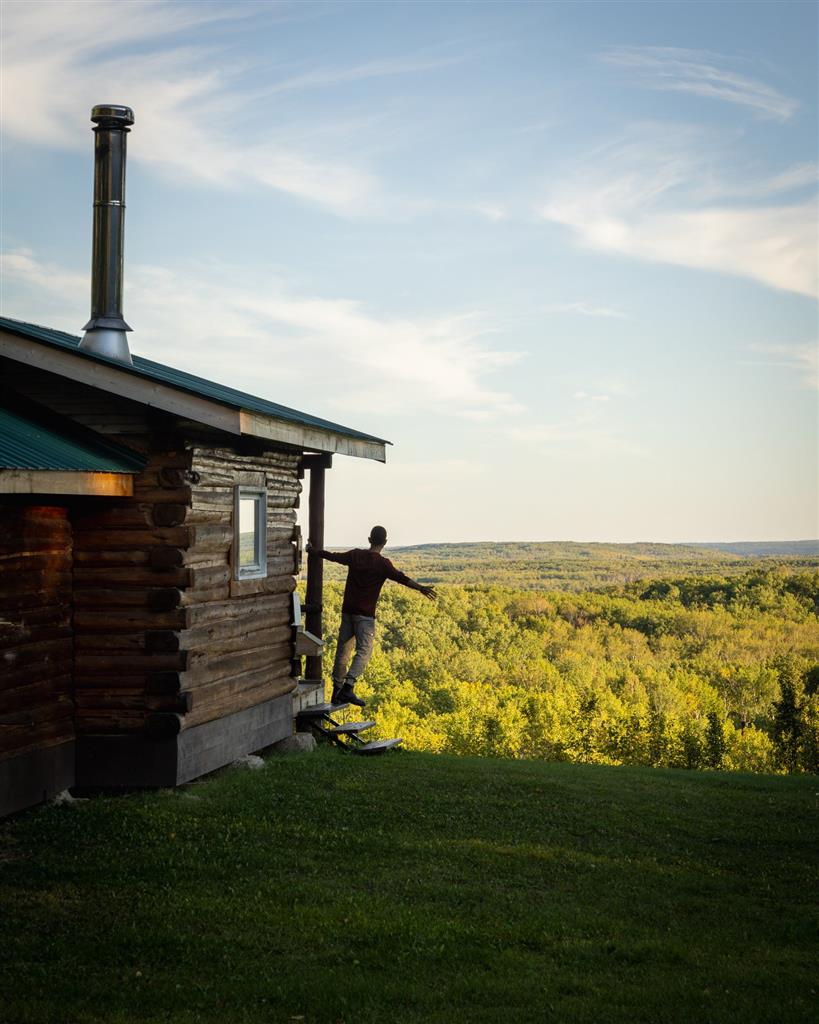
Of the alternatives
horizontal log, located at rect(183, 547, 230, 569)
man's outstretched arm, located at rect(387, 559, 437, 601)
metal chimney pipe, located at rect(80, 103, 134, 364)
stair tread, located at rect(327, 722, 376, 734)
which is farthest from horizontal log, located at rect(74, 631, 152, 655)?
stair tread, located at rect(327, 722, 376, 734)

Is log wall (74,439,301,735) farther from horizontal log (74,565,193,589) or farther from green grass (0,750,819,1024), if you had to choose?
green grass (0,750,819,1024)

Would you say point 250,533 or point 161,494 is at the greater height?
point 161,494

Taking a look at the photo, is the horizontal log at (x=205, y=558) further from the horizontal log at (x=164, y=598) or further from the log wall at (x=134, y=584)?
the horizontal log at (x=164, y=598)

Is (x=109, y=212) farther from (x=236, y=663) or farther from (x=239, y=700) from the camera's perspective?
(x=239, y=700)

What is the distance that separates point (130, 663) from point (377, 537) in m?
4.93

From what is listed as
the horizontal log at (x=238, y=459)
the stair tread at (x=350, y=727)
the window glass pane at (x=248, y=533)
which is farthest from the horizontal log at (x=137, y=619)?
the stair tread at (x=350, y=727)

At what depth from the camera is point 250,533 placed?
1486 centimetres

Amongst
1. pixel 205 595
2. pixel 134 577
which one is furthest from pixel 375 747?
pixel 134 577

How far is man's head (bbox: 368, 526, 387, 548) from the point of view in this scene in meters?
16.3

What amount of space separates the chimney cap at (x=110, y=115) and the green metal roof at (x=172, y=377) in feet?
9.64

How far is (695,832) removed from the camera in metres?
12.8

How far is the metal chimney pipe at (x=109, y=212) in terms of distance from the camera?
584 inches

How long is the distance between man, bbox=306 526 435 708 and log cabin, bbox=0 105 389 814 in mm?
2759

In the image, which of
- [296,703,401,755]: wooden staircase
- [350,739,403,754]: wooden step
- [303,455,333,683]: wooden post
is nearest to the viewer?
[350,739,403,754]: wooden step
